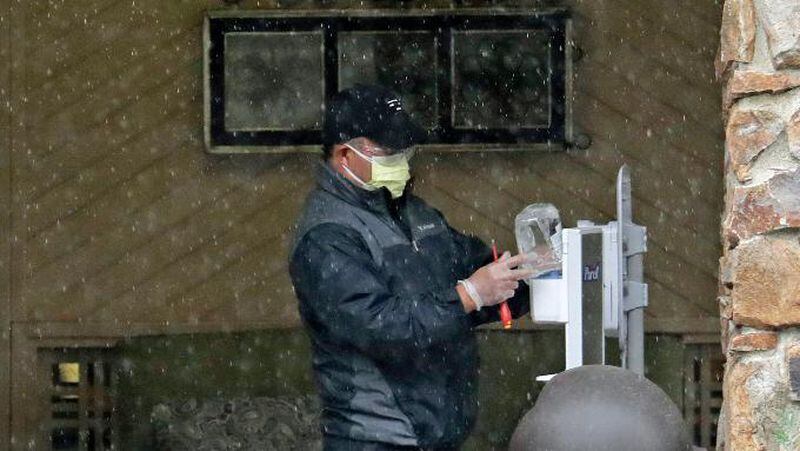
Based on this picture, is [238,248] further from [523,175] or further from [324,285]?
[324,285]

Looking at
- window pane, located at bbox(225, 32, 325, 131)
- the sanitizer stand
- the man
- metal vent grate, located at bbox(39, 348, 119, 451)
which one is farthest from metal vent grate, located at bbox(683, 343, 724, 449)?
the sanitizer stand

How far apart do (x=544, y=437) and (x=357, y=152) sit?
60.8 inches

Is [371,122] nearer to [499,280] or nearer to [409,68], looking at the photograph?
[499,280]

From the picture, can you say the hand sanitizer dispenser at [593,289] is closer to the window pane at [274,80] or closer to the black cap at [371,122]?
the black cap at [371,122]

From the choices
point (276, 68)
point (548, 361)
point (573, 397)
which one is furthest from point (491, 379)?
point (573, 397)

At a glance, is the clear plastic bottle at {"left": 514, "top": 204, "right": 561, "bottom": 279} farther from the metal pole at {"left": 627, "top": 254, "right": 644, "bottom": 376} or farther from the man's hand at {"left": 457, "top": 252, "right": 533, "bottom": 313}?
the metal pole at {"left": 627, "top": 254, "right": 644, "bottom": 376}

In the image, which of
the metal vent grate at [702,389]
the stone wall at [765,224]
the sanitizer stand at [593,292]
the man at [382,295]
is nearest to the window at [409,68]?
the metal vent grate at [702,389]

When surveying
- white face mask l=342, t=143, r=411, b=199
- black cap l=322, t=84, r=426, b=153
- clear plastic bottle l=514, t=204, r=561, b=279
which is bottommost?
clear plastic bottle l=514, t=204, r=561, b=279

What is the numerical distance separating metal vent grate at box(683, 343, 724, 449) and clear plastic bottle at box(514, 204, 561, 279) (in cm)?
299

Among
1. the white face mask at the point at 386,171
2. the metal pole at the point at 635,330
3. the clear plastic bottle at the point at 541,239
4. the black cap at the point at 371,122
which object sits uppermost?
the black cap at the point at 371,122

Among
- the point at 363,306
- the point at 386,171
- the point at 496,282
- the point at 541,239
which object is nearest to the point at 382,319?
the point at 363,306

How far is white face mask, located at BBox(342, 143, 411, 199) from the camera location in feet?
17.3

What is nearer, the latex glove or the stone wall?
the stone wall

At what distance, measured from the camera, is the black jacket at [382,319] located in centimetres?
500
